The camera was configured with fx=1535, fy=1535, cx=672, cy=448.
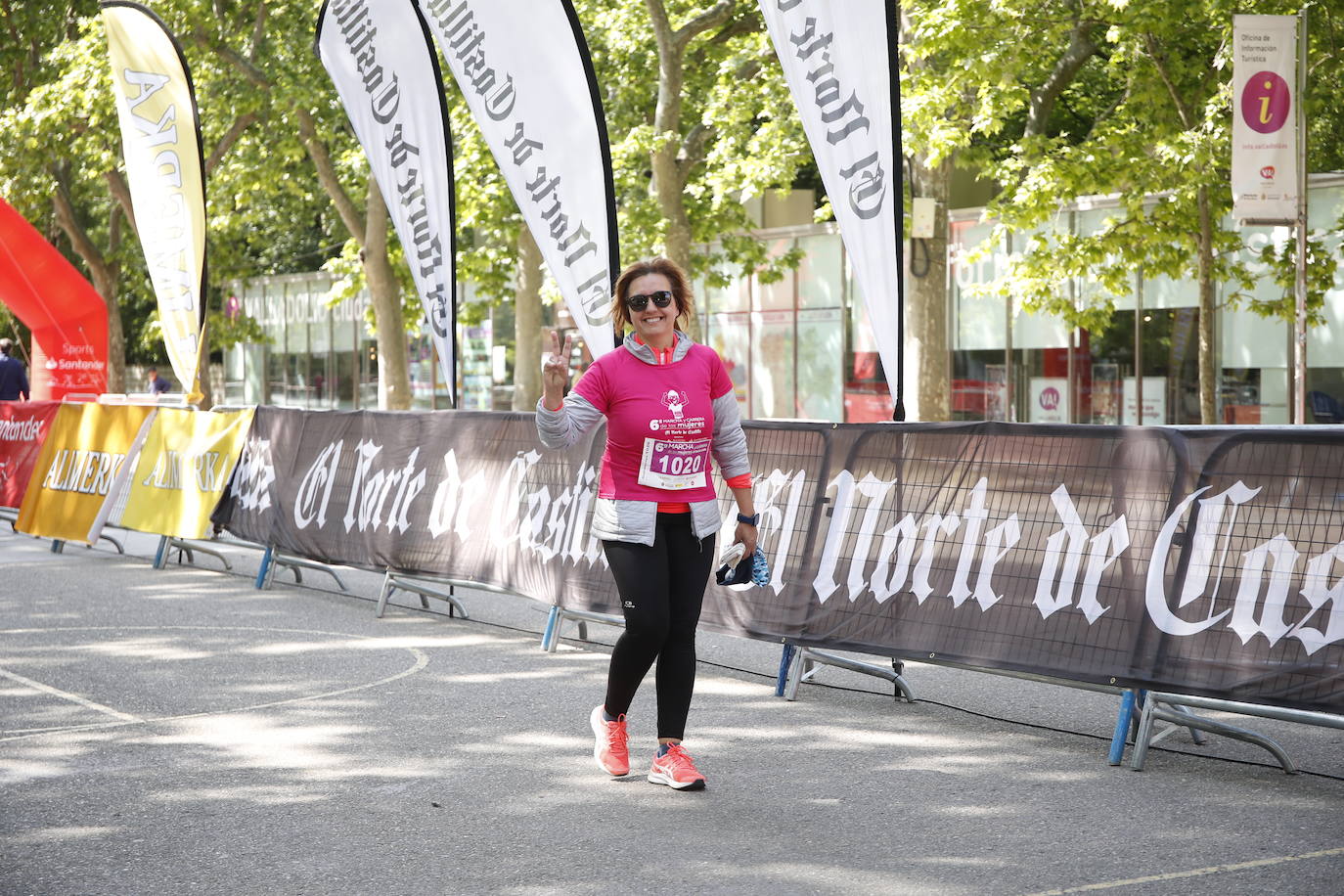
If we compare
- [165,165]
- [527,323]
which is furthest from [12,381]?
[527,323]

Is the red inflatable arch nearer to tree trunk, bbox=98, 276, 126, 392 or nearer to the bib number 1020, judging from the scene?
tree trunk, bbox=98, 276, 126, 392

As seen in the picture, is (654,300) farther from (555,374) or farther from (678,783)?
(678,783)

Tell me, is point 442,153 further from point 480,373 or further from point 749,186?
point 480,373

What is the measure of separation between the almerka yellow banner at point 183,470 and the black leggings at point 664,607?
7.56 meters

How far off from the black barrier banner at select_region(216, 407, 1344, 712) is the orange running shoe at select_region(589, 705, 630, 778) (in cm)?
164

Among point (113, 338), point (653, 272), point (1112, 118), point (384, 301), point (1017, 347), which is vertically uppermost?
point (1112, 118)

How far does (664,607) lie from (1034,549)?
193 centimetres

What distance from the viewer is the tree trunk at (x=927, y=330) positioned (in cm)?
1898

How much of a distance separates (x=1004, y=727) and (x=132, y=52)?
1193 centimetres

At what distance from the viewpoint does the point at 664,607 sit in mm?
5754

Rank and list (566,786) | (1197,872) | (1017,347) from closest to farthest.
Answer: (1197,872) → (566,786) → (1017,347)

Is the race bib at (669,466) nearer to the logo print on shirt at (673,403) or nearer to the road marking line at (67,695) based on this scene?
the logo print on shirt at (673,403)

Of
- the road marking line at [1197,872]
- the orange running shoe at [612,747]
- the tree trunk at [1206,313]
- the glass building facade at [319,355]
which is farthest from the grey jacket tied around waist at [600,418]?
the glass building facade at [319,355]

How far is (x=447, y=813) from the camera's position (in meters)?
5.43
